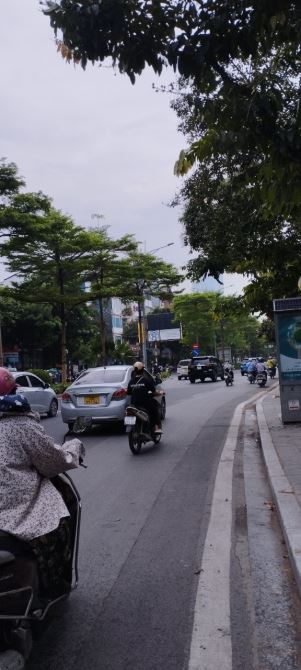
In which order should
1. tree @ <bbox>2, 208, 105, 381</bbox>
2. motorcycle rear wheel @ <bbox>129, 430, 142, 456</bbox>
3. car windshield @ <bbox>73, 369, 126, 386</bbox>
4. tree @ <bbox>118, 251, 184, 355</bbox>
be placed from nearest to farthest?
1. motorcycle rear wheel @ <bbox>129, 430, 142, 456</bbox>
2. car windshield @ <bbox>73, 369, 126, 386</bbox>
3. tree @ <bbox>2, 208, 105, 381</bbox>
4. tree @ <bbox>118, 251, 184, 355</bbox>

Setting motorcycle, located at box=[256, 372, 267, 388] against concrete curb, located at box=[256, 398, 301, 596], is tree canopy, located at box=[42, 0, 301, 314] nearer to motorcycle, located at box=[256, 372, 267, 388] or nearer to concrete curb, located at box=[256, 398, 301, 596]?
concrete curb, located at box=[256, 398, 301, 596]

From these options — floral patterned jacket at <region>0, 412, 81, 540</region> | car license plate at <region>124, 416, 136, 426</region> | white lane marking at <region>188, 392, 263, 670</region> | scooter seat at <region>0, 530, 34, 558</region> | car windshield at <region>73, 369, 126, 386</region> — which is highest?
car windshield at <region>73, 369, 126, 386</region>

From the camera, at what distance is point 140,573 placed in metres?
4.65

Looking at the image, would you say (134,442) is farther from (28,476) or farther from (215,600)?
(28,476)

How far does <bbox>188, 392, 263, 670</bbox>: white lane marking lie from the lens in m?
3.31

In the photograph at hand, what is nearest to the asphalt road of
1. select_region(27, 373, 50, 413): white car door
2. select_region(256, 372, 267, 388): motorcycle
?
select_region(27, 373, 50, 413): white car door

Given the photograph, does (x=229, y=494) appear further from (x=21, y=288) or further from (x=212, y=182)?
(x=21, y=288)

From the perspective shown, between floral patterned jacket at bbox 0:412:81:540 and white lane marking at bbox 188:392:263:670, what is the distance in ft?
3.50

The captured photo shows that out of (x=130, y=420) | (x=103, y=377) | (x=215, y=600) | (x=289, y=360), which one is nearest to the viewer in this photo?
(x=215, y=600)

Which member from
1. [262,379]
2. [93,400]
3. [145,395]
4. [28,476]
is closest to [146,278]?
[262,379]

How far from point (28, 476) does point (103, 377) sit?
33.6 feet

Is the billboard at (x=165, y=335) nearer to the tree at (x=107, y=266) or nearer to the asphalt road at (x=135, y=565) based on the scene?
the tree at (x=107, y=266)

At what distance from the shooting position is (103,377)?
535 inches

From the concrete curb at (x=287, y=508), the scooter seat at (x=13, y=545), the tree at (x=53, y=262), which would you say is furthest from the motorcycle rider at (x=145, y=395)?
the tree at (x=53, y=262)
